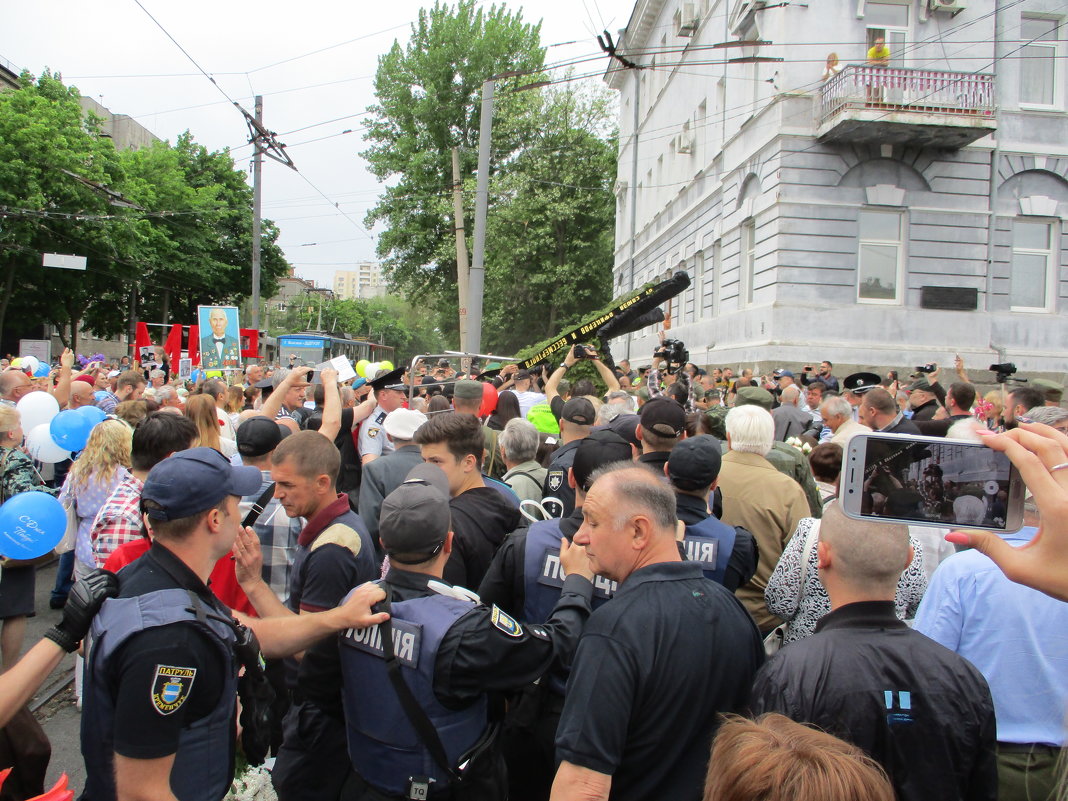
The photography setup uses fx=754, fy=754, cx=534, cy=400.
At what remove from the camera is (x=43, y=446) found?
22.0 ft

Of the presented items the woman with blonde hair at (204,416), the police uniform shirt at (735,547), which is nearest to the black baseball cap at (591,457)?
the police uniform shirt at (735,547)

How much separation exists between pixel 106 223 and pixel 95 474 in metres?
33.8

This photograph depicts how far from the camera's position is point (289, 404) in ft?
25.0

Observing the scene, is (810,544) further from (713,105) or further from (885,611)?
(713,105)

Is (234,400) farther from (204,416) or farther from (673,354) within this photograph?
(673,354)

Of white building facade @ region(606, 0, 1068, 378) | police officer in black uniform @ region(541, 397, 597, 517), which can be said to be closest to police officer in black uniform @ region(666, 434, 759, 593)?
police officer in black uniform @ region(541, 397, 597, 517)

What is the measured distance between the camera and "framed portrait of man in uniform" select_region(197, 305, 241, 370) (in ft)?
49.2

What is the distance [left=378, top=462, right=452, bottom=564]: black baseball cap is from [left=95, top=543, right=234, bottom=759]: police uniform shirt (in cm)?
59

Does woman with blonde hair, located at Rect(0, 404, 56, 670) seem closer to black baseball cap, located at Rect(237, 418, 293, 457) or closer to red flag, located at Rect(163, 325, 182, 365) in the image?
black baseball cap, located at Rect(237, 418, 293, 457)

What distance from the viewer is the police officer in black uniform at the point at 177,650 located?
79.4 inches

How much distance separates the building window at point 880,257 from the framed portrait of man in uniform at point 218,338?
47.1 ft

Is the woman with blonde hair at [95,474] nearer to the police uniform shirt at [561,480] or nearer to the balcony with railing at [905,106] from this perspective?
the police uniform shirt at [561,480]

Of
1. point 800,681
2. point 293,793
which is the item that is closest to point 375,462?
point 293,793

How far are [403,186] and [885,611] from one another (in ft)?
126
